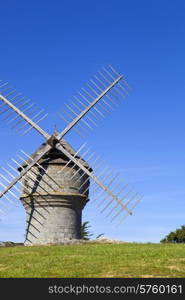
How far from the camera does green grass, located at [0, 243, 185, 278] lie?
42.2ft

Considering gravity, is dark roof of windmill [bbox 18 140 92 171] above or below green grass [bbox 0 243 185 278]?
above

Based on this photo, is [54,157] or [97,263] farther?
[54,157]

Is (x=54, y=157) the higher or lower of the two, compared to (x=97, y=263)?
higher

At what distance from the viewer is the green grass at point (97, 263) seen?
12852mm

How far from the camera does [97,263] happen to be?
14320 millimetres

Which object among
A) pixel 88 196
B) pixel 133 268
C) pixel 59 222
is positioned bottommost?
pixel 133 268

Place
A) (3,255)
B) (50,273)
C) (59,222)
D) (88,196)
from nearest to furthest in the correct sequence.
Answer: (50,273) → (3,255) → (59,222) → (88,196)

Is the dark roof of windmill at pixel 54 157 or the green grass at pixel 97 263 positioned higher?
the dark roof of windmill at pixel 54 157

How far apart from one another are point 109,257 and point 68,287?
14.7ft

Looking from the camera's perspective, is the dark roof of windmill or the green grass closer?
the green grass

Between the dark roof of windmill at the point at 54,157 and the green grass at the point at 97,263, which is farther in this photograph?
the dark roof of windmill at the point at 54,157

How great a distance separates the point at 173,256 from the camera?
1566 centimetres

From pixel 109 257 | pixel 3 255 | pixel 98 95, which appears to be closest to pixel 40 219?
pixel 3 255

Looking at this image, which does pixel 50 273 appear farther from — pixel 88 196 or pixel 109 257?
pixel 88 196
